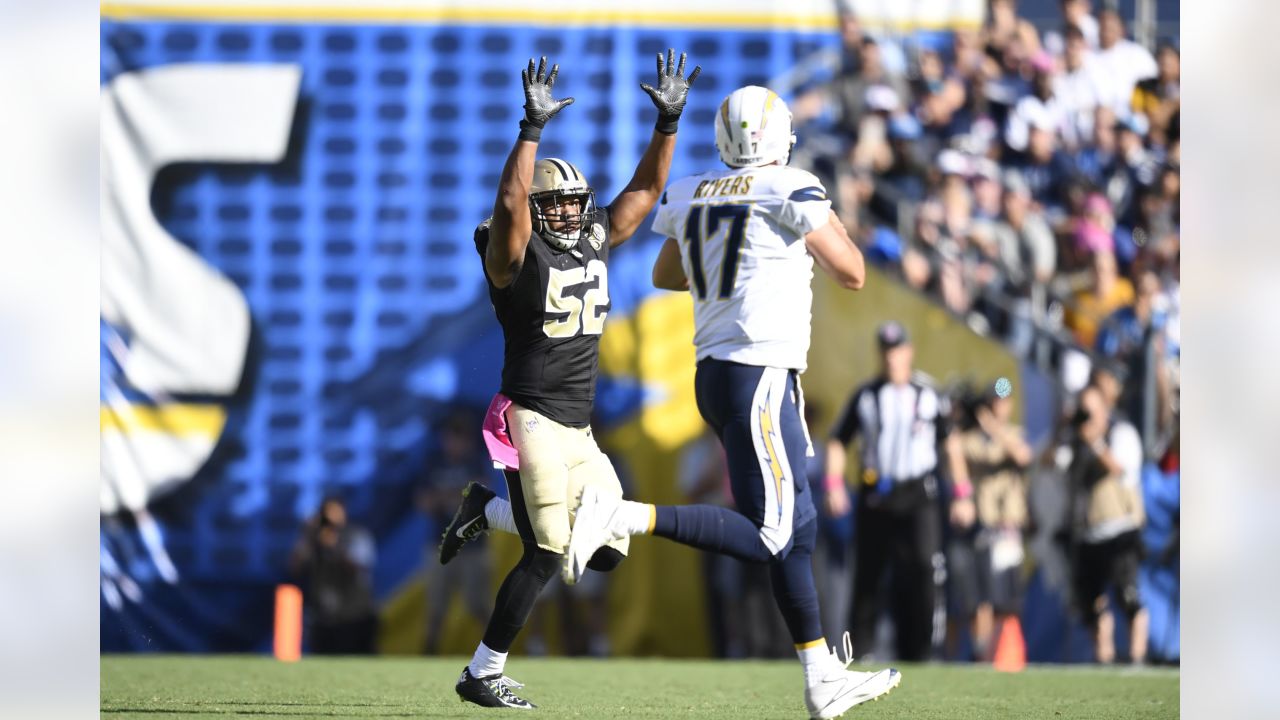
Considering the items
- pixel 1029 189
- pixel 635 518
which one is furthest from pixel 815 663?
pixel 1029 189

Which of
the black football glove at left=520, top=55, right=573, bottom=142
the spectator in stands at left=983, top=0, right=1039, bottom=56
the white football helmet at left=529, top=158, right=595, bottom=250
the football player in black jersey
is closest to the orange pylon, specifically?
the spectator in stands at left=983, top=0, right=1039, bottom=56

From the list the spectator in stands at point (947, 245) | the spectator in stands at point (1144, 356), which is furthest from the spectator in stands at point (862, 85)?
the spectator in stands at point (1144, 356)

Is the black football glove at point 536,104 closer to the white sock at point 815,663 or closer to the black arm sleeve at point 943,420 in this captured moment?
the white sock at point 815,663

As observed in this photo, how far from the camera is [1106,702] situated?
6215mm

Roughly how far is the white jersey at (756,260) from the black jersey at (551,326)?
55 cm

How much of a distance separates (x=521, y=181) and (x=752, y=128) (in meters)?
0.70

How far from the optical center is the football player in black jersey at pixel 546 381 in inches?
206

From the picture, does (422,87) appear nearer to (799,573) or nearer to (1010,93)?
(1010,93)

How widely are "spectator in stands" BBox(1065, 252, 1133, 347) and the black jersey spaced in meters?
4.06

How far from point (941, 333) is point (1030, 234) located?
0.71 metres

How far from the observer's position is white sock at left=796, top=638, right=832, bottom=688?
186 inches

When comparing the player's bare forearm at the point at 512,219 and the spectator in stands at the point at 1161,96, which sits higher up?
the spectator in stands at the point at 1161,96

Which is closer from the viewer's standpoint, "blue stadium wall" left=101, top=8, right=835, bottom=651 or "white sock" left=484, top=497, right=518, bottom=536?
"white sock" left=484, top=497, right=518, bottom=536

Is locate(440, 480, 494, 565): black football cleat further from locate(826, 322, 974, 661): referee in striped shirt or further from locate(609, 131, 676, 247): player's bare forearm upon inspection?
locate(826, 322, 974, 661): referee in striped shirt
